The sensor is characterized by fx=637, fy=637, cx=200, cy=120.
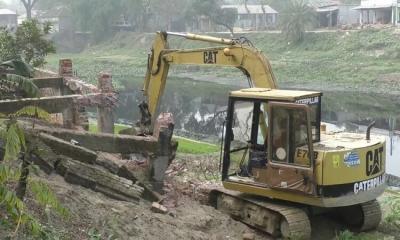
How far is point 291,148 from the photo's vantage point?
394 inches

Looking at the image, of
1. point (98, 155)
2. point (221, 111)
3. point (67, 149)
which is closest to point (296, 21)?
point (221, 111)

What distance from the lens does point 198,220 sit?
1051 cm

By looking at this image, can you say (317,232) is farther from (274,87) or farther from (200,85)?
(200,85)

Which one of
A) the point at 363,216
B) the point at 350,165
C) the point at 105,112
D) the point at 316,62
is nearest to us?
the point at 350,165

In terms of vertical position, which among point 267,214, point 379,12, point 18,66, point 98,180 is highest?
point 379,12

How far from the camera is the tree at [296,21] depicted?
55.9 m

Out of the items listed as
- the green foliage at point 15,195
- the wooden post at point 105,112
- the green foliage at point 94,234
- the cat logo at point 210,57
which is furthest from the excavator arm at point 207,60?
the green foliage at point 15,195

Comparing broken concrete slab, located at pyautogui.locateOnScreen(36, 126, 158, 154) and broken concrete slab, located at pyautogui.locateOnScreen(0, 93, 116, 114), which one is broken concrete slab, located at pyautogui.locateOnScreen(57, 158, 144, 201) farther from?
broken concrete slab, located at pyautogui.locateOnScreen(0, 93, 116, 114)

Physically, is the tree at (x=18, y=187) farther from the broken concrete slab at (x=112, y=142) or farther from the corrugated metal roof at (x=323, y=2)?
the corrugated metal roof at (x=323, y=2)

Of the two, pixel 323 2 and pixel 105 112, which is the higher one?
pixel 323 2

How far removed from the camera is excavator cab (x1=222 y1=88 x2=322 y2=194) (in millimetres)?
9906

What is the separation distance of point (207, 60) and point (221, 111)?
673 inches

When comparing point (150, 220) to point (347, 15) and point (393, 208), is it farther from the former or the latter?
point (347, 15)

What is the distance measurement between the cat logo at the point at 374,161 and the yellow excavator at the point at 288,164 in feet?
0.05
